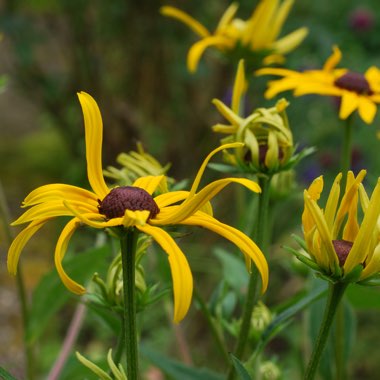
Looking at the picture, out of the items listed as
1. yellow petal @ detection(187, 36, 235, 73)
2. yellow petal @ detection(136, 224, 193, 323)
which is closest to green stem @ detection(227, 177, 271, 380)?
yellow petal @ detection(136, 224, 193, 323)

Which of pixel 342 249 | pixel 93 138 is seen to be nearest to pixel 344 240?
pixel 342 249

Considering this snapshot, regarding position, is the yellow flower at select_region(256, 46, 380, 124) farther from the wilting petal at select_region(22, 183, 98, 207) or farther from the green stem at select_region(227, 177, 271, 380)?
the wilting petal at select_region(22, 183, 98, 207)

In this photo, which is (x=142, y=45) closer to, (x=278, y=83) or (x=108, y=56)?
(x=108, y=56)

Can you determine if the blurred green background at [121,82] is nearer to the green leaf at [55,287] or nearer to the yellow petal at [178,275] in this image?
the green leaf at [55,287]

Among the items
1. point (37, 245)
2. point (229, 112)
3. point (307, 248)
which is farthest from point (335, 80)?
point (37, 245)

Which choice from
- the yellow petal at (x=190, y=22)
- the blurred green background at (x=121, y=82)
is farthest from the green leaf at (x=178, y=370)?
the blurred green background at (x=121, y=82)

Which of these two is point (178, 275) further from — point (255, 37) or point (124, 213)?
point (255, 37)
